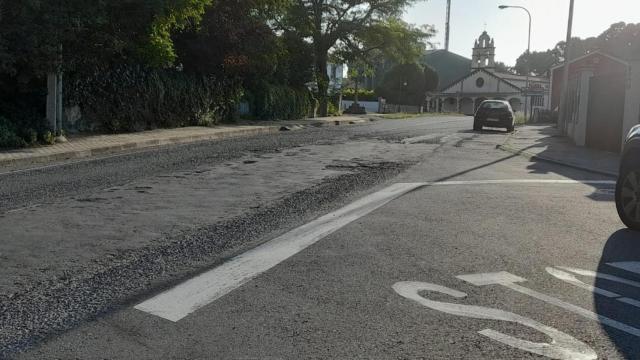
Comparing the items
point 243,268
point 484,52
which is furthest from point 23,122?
point 484,52

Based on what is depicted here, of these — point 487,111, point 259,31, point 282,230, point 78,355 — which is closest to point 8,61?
point 282,230

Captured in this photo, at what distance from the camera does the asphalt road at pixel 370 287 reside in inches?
138

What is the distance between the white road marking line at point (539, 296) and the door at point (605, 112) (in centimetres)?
1388

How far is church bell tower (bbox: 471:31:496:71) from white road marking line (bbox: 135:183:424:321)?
90.4 m

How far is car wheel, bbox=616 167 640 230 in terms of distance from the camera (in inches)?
267

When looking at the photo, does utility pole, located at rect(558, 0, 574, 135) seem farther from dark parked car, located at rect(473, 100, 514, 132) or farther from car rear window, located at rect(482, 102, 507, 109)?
car rear window, located at rect(482, 102, 507, 109)

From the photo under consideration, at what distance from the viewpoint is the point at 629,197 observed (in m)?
6.91

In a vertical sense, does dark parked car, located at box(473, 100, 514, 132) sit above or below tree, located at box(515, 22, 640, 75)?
below

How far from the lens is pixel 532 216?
7430mm

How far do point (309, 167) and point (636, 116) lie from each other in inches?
357

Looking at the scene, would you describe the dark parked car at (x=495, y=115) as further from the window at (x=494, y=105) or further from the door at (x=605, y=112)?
the door at (x=605, y=112)

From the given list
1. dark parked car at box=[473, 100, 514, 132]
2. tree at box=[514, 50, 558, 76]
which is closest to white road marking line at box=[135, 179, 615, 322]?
dark parked car at box=[473, 100, 514, 132]

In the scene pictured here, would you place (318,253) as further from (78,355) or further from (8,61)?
(8,61)

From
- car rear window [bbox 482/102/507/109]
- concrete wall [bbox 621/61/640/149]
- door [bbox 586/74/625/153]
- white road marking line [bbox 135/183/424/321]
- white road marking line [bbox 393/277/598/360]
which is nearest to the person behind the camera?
white road marking line [bbox 393/277/598/360]
